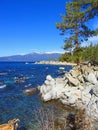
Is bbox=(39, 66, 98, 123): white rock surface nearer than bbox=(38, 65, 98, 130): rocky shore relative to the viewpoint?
No

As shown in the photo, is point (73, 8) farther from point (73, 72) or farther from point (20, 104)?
point (20, 104)

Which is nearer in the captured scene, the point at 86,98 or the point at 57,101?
the point at 86,98

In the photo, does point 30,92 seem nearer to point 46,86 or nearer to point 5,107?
point 46,86

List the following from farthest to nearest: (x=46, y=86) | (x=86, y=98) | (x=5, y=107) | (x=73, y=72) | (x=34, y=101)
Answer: (x=73, y=72), (x=46, y=86), (x=34, y=101), (x=5, y=107), (x=86, y=98)

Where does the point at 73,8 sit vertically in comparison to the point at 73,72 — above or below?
above

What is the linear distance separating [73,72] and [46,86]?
5.18 metres

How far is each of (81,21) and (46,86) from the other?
12.5 meters

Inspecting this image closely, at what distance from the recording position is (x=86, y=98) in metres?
28.5

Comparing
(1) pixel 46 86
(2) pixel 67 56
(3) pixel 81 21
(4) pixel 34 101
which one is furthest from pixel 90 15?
(4) pixel 34 101

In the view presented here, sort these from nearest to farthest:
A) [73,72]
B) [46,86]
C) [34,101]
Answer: [34,101] < [46,86] < [73,72]

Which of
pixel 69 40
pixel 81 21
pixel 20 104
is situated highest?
pixel 81 21

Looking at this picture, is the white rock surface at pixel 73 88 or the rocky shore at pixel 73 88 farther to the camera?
the white rock surface at pixel 73 88

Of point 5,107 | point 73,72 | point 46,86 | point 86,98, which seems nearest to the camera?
point 86,98

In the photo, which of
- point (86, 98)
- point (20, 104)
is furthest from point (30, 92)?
point (86, 98)
